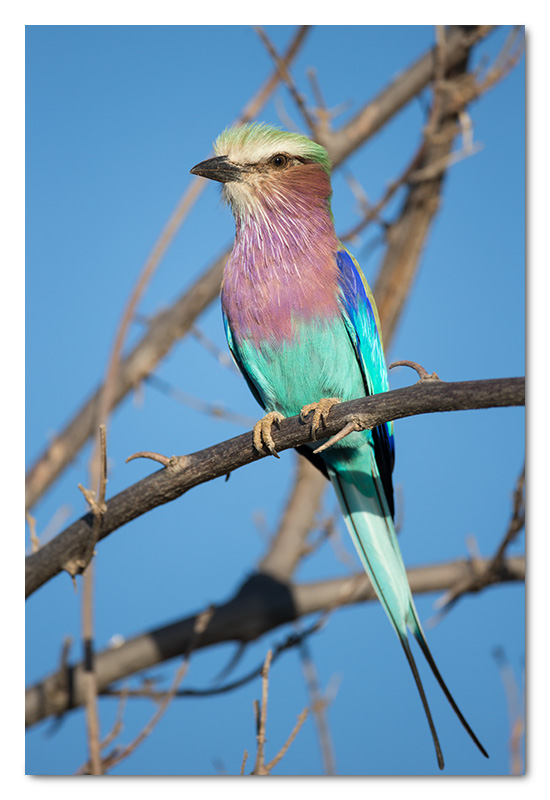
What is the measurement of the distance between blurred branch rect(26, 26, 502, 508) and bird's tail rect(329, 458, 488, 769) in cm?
122

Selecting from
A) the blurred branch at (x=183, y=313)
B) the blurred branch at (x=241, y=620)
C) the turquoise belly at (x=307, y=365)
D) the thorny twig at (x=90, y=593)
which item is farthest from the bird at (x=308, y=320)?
the blurred branch at (x=183, y=313)

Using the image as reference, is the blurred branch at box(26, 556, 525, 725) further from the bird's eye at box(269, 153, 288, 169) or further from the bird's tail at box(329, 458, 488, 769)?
the bird's eye at box(269, 153, 288, 169)

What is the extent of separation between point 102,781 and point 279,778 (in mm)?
445

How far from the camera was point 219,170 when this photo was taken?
73.0 inches

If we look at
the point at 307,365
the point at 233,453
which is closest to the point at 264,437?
the point at 233,453

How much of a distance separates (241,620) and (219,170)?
1618 mm

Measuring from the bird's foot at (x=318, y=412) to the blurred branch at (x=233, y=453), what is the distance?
18mm

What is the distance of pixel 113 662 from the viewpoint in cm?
257

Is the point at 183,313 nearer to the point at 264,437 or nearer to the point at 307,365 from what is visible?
the point at 307,365

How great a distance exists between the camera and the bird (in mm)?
1757

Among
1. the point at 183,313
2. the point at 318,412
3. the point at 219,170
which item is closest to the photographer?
the point at 318,412
